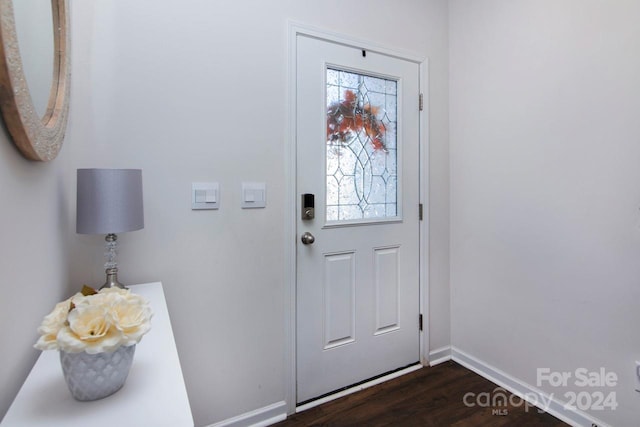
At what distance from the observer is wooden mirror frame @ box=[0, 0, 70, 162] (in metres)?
0.58

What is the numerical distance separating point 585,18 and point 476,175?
933mm

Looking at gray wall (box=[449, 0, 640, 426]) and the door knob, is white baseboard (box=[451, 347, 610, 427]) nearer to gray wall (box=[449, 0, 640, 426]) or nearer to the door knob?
gray wall (box=[449, 0, 640, 426])

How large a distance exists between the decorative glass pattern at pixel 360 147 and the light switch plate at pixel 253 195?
1.27 feet

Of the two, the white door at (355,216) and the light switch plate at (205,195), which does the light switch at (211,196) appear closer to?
the light switch plate at (205,195)

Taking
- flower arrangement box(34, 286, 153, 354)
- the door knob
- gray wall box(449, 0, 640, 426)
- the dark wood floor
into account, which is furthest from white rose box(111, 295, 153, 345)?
gray wall box(449, 0, 640, 426)

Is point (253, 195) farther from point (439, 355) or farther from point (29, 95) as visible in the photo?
point (439, 355)

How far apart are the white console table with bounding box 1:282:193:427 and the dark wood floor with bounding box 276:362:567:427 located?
1209mm

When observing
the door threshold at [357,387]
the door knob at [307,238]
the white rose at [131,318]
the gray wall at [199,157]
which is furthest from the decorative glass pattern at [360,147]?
the white rose at [131,318]

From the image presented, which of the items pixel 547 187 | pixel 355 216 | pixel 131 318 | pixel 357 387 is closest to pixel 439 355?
pixel 357 387

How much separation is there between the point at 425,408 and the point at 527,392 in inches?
24.3

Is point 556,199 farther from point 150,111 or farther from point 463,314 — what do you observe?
point 150,111

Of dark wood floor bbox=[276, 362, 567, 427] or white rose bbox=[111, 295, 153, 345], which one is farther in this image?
dark wood floor bbox=[276, 362, 567, 427]

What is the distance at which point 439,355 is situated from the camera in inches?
87.8

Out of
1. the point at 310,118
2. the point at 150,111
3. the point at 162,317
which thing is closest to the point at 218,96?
the point at 150,111
